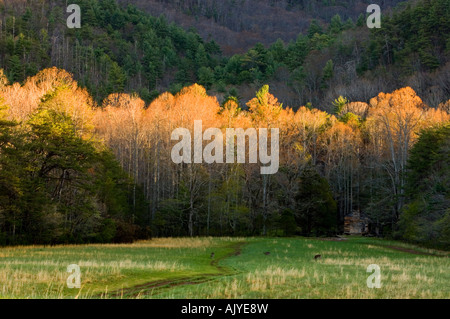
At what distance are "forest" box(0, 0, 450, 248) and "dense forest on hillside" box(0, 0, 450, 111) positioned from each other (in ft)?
1.50

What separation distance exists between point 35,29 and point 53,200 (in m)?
88.0

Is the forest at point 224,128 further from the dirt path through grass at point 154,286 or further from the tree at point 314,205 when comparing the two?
the dirt path through grass at point 154,286

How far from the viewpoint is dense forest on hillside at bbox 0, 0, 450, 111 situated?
85.1 meters

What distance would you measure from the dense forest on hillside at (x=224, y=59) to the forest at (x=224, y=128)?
456mm

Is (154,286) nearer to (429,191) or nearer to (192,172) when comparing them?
(429,191)

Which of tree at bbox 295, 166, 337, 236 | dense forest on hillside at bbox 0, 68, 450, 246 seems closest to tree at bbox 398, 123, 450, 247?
Result: dense forest on hillside at bbox 0, 68, 450, 246

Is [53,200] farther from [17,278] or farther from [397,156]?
[397,156]

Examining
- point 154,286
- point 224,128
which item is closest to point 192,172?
point 224,128

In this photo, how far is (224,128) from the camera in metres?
59.8

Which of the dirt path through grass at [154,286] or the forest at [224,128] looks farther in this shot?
the forest at [224,128]

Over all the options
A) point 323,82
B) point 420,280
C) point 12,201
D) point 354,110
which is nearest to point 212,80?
point 323,82

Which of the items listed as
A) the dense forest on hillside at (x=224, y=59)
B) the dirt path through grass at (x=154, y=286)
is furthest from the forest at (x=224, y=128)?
the dirt path through grass at (x=154, y=286)

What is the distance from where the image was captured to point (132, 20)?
136m

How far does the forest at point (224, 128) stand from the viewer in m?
38.8
